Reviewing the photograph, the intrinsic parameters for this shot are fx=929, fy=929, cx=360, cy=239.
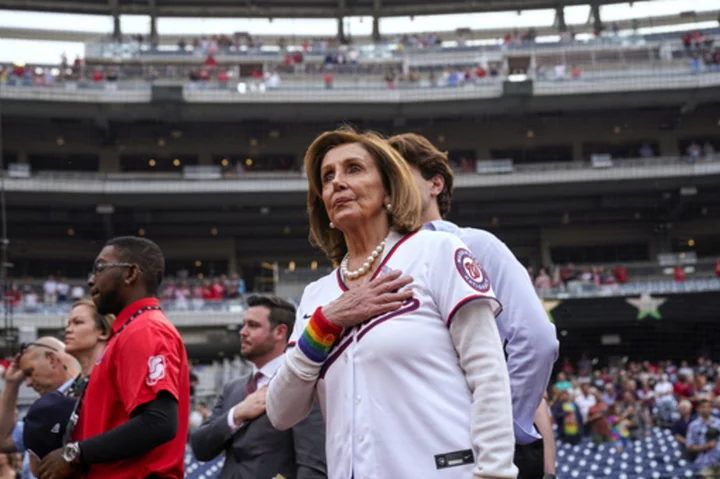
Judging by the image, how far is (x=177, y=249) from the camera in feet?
124

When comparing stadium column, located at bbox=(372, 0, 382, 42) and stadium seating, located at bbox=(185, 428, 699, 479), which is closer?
stadium seating, located at bbox=(185, 428, 699, 479)

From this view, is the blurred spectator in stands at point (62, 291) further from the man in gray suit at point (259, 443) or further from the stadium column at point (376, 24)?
the man in gray suit at point (259, 443)

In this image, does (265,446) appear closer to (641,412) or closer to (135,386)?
(135,386)

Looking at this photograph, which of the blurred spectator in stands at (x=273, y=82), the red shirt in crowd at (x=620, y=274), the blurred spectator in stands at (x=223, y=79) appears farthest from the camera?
the blurred spectator in stands at (x=273, y=82)

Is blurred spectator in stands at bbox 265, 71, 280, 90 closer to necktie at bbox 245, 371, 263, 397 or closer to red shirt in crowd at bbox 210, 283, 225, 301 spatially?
red shirt in crowd at bbox 210, 283, 225, 301

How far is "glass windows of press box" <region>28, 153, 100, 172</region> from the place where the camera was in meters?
37.0

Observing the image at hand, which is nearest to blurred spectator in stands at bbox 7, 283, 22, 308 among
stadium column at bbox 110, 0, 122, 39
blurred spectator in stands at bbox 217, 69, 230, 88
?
blurred spectator in stands at bbox 217, 69, 230, 88

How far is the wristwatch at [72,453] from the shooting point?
11.2ft

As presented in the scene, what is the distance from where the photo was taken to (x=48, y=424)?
149 inches

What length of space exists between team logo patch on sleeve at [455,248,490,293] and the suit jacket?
2.17 meters

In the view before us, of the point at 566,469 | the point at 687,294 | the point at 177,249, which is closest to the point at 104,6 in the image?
the point at 177,249

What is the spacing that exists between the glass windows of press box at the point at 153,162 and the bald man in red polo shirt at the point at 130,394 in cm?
3453

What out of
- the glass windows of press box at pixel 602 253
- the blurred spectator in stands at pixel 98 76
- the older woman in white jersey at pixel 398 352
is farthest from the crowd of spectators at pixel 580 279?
the older woman in white jersey at pixel 398 352

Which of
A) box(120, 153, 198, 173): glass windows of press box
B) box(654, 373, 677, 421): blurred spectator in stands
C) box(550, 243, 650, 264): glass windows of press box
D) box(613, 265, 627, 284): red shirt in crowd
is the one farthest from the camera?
box(120, 153, 198, 173): glass windows of press box
